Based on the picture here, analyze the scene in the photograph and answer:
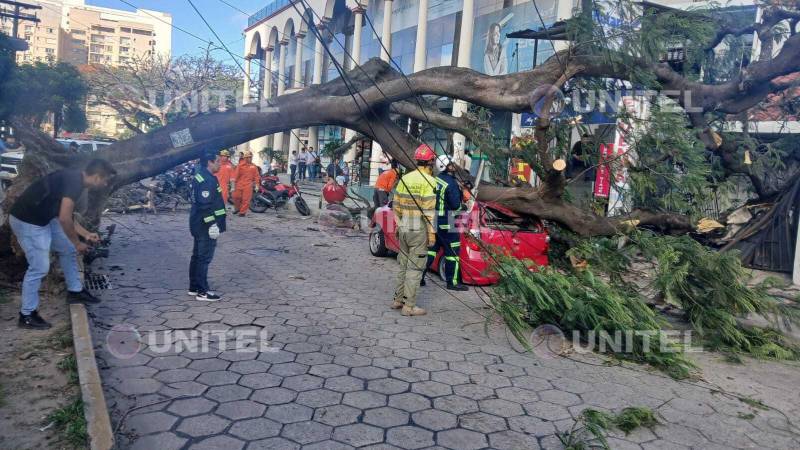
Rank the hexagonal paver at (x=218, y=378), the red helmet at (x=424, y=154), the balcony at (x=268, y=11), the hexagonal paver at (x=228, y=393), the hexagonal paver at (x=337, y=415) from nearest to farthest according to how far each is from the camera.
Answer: the hexagonal paver at (x=337, y=415) < the hexagonal paver at (x=228, y=393) < the hexagonal paver at (x=218, y=378) < the red helmet at (x=424, y=154) < the balcony at (x=268, y=11)

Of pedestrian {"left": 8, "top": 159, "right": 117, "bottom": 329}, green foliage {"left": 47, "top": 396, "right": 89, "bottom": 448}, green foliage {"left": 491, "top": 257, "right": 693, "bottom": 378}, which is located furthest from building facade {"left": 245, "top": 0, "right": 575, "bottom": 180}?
green foliage {"left": 47, "top": 396, "right": 89, "bottom": 448}

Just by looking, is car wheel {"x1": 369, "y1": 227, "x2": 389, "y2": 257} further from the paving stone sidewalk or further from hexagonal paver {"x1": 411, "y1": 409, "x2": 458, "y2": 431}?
hexagonal paver {"x1": 411, "y1": 409, "x2": 458, "y2": 431}

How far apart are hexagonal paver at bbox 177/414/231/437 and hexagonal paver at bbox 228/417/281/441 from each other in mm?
81

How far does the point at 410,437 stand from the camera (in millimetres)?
3373

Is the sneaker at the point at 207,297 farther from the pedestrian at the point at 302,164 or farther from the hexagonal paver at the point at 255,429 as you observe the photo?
the pedestrian at the point at 302,164

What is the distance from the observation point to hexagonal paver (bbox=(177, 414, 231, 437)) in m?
3.28

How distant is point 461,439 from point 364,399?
82 centimetres

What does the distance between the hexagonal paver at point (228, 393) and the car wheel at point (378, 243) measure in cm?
589

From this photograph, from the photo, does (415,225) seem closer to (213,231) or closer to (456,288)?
(456,288)

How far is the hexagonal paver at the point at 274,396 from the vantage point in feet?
12.3

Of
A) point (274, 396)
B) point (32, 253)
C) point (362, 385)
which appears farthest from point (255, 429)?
point (32, 253)

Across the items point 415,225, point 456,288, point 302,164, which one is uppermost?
point 302,164

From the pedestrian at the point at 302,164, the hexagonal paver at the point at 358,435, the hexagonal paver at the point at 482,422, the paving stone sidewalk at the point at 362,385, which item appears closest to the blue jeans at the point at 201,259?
the paving stone sidewalk at the point at 362,385

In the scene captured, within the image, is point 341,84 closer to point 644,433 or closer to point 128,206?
point 644,433
